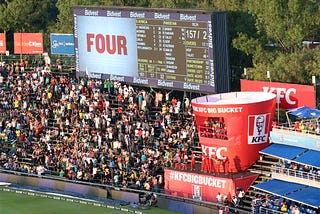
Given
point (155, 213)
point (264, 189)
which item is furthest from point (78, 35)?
point (264, 189)

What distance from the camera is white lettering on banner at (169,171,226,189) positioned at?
4625 cm

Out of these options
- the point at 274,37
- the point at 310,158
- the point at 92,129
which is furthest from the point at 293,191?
the point at 92,129

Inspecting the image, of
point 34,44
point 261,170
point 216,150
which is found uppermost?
point 34,44

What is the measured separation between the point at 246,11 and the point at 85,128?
1086 cm

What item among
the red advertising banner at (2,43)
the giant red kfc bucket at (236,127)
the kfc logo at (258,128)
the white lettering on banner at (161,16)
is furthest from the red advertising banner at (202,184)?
the red advertising banner at (2,43)

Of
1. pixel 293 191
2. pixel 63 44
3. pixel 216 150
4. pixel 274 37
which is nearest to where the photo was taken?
pixel 293 191

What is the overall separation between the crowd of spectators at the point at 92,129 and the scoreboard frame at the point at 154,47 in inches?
49.8

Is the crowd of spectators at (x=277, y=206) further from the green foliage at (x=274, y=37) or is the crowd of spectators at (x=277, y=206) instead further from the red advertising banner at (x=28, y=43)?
the red advertising banner at (x=28, y=43)

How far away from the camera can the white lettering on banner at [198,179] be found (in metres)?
46.2

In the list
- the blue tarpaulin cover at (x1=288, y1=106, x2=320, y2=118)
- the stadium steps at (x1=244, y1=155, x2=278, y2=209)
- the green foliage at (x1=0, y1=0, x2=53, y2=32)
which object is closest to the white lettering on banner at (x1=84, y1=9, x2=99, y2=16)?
the stadium steps at (x1=244, y1=155, x2=278, y2=209)

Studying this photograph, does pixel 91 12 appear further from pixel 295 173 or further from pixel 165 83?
pixel 295 173

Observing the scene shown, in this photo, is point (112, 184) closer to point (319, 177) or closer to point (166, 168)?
point (166, 168)

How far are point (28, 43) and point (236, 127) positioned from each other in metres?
24.5

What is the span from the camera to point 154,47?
52.3 meters
